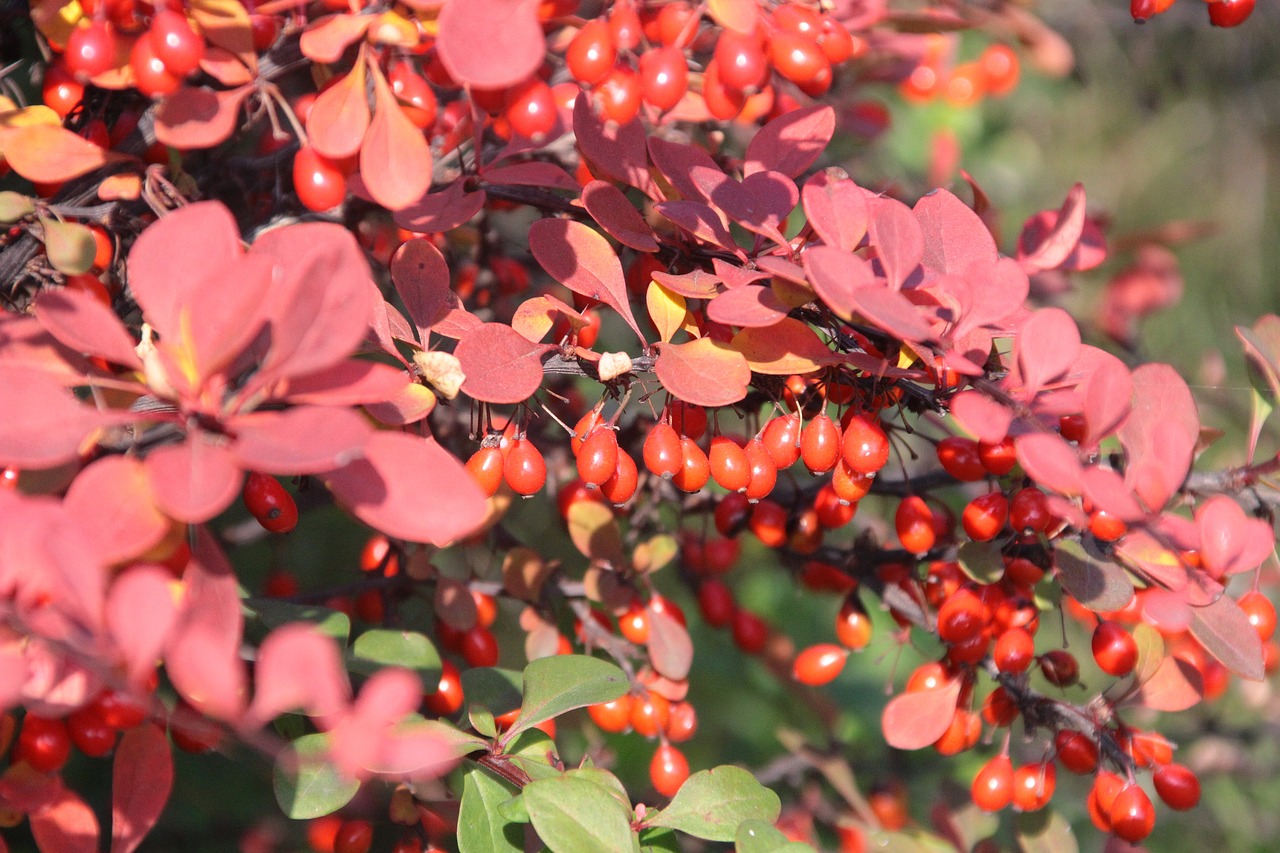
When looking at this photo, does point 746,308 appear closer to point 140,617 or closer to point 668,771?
point 140,617

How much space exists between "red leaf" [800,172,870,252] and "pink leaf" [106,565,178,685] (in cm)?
45

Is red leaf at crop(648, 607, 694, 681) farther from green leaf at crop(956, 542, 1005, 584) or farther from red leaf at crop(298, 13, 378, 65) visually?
red leaf at crop(298, 13, 378, 65)

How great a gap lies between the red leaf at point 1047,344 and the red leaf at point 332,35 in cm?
56

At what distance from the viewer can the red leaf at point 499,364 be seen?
0.69 meters

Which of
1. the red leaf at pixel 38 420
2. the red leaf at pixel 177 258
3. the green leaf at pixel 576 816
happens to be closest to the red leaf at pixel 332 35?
the red leaf at pixel 177 258

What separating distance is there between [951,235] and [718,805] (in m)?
0.47

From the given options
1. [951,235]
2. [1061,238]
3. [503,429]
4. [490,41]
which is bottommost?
[503,429]

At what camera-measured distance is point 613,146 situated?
0.79 metres

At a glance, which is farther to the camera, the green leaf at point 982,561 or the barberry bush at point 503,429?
the green leaf at point 982,561

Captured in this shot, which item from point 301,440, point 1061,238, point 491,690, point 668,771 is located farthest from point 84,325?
point 1061,238

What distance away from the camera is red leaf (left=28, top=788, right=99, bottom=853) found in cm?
70

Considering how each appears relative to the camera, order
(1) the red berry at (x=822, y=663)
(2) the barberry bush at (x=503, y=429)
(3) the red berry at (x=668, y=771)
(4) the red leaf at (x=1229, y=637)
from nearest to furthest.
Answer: (2) the barberry bush at (x=503, y=429) < (4) the red leaf at (x=1229, y=637) < (3) the red berry at (x=668, y=771) < (1) the red berry at (x=822, y=663)

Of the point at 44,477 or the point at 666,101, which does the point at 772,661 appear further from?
the point at 44,477

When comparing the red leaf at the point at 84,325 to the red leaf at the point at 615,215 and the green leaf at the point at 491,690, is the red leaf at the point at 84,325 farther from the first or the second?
the green leaf at the point at 491,690
